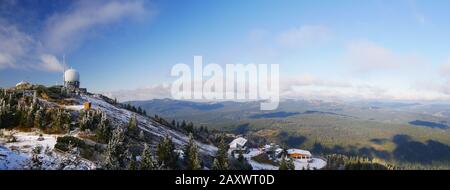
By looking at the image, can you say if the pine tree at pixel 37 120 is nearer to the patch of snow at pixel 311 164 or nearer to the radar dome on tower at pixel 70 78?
the patch of snow at pixel 311 164

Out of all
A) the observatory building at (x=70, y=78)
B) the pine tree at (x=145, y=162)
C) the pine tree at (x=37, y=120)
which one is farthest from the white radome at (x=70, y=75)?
the pine tree at (x=145, y=162)

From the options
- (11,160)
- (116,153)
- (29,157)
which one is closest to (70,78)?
(29,157)

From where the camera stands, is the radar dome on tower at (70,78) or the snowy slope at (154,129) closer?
the snowy slope at (154,129)

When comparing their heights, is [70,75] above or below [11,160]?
above

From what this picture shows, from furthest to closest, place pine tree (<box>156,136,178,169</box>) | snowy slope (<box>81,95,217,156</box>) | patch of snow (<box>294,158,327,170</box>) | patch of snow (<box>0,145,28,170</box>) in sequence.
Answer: snowy slope (<box>81,95,217,156</box>) → patch of snow (<box>294,158,327,170</box>) → pine tree (<box>156,136,178,169</box>) → patch of snow (<box>0,145,28,170</box>)

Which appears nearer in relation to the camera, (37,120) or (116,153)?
(116,153)

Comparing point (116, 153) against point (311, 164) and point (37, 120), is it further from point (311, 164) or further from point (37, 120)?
point (311, 164)

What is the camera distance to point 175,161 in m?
39.3

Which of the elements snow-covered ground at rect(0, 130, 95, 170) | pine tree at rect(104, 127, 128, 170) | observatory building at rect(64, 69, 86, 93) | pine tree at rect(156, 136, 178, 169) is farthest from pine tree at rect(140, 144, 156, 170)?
observatory building at rect(64, 69, 86, 93)

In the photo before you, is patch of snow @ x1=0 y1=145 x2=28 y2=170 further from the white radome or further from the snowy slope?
the white radome
